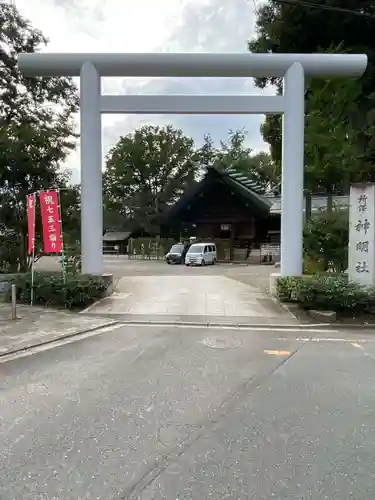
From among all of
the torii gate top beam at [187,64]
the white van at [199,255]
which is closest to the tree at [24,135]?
the torii gate top beam at [187,64]

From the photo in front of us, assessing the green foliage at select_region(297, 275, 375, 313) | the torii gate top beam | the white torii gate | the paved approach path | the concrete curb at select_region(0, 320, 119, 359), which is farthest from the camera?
the white torii gate

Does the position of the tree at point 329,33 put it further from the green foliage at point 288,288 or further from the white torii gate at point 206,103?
the green foliage at point 288,288

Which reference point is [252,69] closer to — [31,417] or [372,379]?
[372,379]

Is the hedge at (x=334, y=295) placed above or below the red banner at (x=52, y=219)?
below

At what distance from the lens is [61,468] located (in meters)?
3.11

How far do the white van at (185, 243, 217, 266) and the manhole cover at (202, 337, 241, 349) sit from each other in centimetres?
2276

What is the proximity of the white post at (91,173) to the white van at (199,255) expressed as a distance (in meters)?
18.8

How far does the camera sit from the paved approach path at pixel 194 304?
32.2 feet

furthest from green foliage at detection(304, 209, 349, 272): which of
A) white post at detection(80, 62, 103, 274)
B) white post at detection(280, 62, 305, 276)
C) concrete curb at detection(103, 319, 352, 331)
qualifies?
white post at detection(80, 62, 103, 274)

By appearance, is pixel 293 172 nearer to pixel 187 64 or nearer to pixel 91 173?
pixel 187 64

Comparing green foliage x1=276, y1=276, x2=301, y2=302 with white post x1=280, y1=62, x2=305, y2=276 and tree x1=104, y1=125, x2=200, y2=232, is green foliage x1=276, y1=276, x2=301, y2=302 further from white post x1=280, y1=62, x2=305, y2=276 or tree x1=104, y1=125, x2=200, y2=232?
tree x1=104, y1=125, x2=200, y2=232

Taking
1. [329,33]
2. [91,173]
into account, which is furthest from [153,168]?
[91,173]

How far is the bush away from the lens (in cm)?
1070

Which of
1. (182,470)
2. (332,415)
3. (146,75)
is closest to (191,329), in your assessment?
(332,415)
